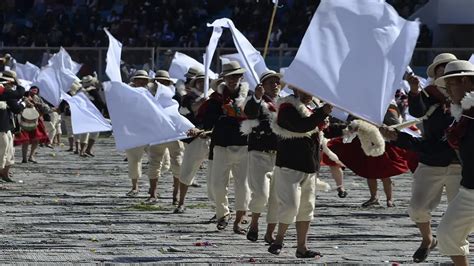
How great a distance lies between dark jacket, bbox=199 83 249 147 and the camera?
14203 mm

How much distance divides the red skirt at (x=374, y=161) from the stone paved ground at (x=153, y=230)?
19.8 inches

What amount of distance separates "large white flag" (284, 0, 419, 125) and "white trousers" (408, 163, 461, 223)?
5.23 ft

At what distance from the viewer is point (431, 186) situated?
1182cm

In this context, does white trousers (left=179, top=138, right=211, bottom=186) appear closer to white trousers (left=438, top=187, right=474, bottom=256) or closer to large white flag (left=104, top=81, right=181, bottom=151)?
large white flag (left=104, top=81, right=181, bottom=151)

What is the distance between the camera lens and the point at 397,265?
1179cm

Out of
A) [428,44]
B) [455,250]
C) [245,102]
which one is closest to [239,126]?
[245,102]

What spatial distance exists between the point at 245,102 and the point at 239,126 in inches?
32.7

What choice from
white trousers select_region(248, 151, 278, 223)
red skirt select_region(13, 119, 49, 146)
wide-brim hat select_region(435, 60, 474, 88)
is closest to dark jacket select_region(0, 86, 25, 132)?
red skirt select_region(13, 119, 49, 146)

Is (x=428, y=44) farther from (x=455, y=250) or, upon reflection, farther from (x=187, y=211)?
(x=455, y=250)

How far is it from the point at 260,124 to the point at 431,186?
2283mm

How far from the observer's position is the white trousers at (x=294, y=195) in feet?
40.1

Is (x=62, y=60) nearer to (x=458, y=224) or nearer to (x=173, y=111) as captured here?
(x=173, y=111)

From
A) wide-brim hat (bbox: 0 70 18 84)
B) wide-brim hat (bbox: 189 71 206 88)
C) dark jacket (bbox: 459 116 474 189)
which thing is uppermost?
dark jacket (bbox: 459 116 474 189)

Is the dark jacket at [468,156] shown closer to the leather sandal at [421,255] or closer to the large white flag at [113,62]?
the leather sandal at [421,255]
